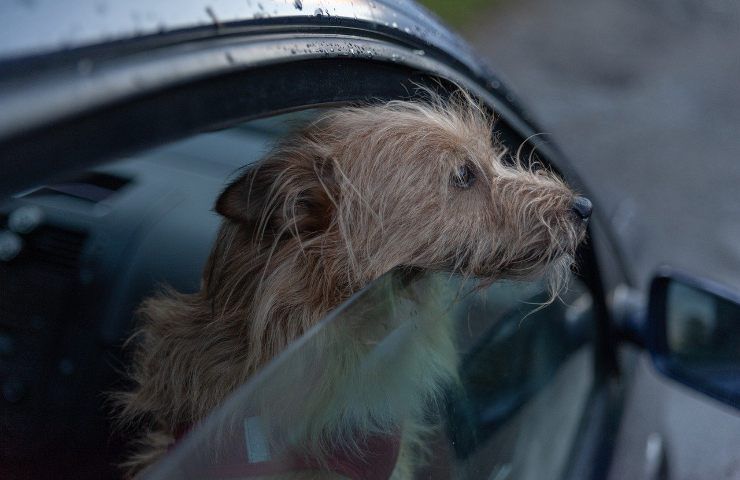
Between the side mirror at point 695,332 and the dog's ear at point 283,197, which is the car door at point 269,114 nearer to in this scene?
the side mirror at point 695,332

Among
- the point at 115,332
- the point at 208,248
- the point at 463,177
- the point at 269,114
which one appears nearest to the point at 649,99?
the point at 463,177

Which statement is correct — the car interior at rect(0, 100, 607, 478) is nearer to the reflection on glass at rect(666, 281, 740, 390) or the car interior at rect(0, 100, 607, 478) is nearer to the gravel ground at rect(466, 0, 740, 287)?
the reflection on glass at rect(666, 281, 740, 390)

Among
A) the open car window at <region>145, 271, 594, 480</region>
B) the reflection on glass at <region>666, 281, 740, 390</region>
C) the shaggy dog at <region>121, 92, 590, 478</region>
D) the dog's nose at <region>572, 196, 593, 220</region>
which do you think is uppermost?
the shaggy dog at <region>121, 92, 590, 478</region>

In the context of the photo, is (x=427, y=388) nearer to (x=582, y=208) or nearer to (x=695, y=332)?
(x=582, y=208)

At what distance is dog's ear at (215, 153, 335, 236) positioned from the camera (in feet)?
6.63

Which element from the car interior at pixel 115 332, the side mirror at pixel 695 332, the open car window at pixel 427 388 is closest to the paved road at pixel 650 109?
the side mirror at pixel 695 332

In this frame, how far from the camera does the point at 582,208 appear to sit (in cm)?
249

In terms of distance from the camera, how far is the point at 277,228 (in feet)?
7.01

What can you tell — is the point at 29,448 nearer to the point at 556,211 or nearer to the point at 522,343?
the point at 522,343

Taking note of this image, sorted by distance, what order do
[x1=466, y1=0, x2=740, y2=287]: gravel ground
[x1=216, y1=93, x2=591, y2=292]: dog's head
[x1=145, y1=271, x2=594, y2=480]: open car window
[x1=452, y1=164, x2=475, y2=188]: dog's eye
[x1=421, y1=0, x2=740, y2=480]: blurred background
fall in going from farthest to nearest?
1. [x1=466, y1=0, x2=740, y2=287]: gravel ground
2. [x1=421, y1=0, x2=740, y2=480]: blurred background
3. [x1=452, y1=164, x2=475, y2=188]: dog's eye
4. [x1=216, y1=93, x2=591, y2=292]: dog's head
5. [x1=145, y1=271, x2=594, y2=480]: open car window

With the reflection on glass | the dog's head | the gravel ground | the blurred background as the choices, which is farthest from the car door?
the gravel ground

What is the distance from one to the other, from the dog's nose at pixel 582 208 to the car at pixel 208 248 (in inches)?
5.8

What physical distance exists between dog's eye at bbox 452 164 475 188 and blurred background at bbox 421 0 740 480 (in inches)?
54.3

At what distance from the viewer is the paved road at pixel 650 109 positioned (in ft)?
20.5
